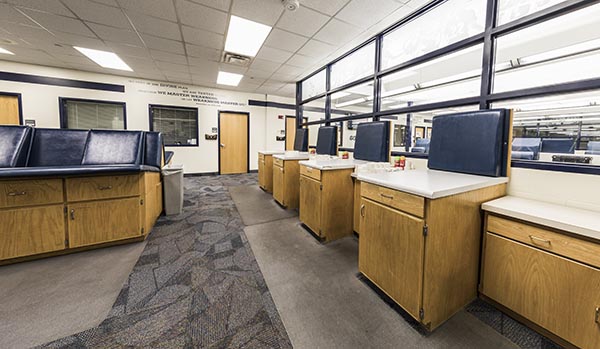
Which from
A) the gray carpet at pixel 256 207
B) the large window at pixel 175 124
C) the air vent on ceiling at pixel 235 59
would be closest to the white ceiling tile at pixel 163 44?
the air vent on ceiling at pixel 235 59

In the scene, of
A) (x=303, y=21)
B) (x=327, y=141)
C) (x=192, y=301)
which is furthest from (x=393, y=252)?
(x=303, y=21)

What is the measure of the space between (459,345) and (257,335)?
1.11 meters

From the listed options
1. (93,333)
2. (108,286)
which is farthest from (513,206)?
(108,286)

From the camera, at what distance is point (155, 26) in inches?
117

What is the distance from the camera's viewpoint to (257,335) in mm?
1227

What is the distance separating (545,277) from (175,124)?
718 centimetres

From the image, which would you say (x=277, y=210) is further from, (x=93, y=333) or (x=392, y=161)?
(x=93, y=333)

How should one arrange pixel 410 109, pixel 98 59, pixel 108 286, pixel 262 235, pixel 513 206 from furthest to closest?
pixel 98 59
pixel 262 235
pixel 410 109
pixel 108 286
pixel 513 206

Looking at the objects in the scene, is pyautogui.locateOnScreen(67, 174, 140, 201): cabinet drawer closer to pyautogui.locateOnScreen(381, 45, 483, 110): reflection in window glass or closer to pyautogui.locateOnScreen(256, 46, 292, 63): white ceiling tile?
pyautogui.locateOnScreen(256, 46, 292, 63): white ceiling tile

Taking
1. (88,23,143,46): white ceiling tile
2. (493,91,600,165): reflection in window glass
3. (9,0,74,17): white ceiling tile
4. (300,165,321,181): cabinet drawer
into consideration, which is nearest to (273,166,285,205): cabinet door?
(300,165,321,181): cabinet drawer

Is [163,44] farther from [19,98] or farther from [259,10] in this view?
[19,98]

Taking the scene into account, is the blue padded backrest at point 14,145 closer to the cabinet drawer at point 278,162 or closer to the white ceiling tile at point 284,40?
the cabinet drawer at point 278,162

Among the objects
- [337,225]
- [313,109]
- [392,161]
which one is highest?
[313,109]

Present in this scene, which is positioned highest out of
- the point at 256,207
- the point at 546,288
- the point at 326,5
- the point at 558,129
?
the point at 326,5
